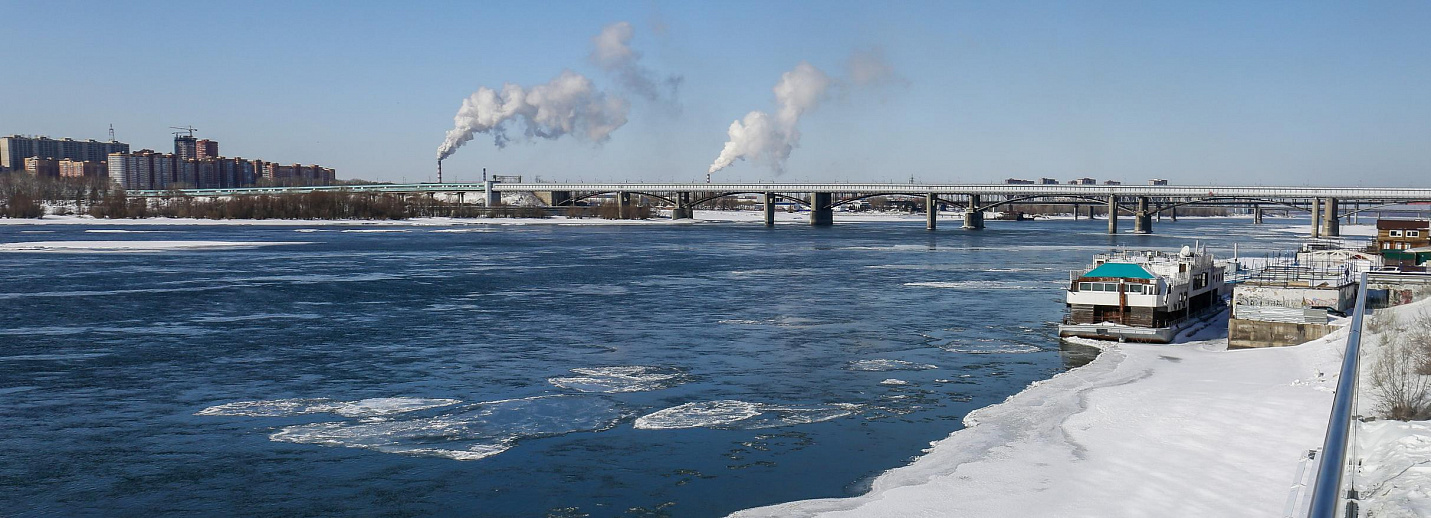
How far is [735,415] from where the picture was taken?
22.8 meters

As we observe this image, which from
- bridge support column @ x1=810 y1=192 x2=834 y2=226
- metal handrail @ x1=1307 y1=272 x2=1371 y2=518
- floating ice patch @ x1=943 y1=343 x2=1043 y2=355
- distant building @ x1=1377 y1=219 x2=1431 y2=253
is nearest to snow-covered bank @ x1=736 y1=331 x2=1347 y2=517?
floating ice patch @ x1=943 y1=343 x2=1043 y2=355

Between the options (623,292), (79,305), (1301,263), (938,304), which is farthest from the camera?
(1301,263)

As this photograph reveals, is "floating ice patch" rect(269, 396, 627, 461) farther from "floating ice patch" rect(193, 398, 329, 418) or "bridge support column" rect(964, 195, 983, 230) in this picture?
"bridge support column" rect(964, 195, 983, 230)

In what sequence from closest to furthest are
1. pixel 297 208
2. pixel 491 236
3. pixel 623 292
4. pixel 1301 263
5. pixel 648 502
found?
1. pixel 648 502
2. pixel 623 292
3. pixel 1301 263
4. pixel 491 236
5. pixel 297 208

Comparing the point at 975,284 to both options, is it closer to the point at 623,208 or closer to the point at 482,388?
the point at 482,388

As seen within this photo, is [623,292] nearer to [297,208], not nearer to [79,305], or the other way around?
[79,305]

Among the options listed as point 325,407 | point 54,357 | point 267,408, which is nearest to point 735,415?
point 325,407

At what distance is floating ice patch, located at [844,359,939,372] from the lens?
29.2 meters

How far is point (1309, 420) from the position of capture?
838 inches

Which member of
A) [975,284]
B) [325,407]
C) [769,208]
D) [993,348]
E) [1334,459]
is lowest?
[975,284]

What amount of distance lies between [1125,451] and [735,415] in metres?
7.79

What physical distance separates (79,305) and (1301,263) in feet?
195

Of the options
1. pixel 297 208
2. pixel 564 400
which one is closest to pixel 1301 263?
pixel 564 400

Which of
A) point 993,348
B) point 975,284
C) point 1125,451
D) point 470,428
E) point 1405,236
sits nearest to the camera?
point 1125,451
